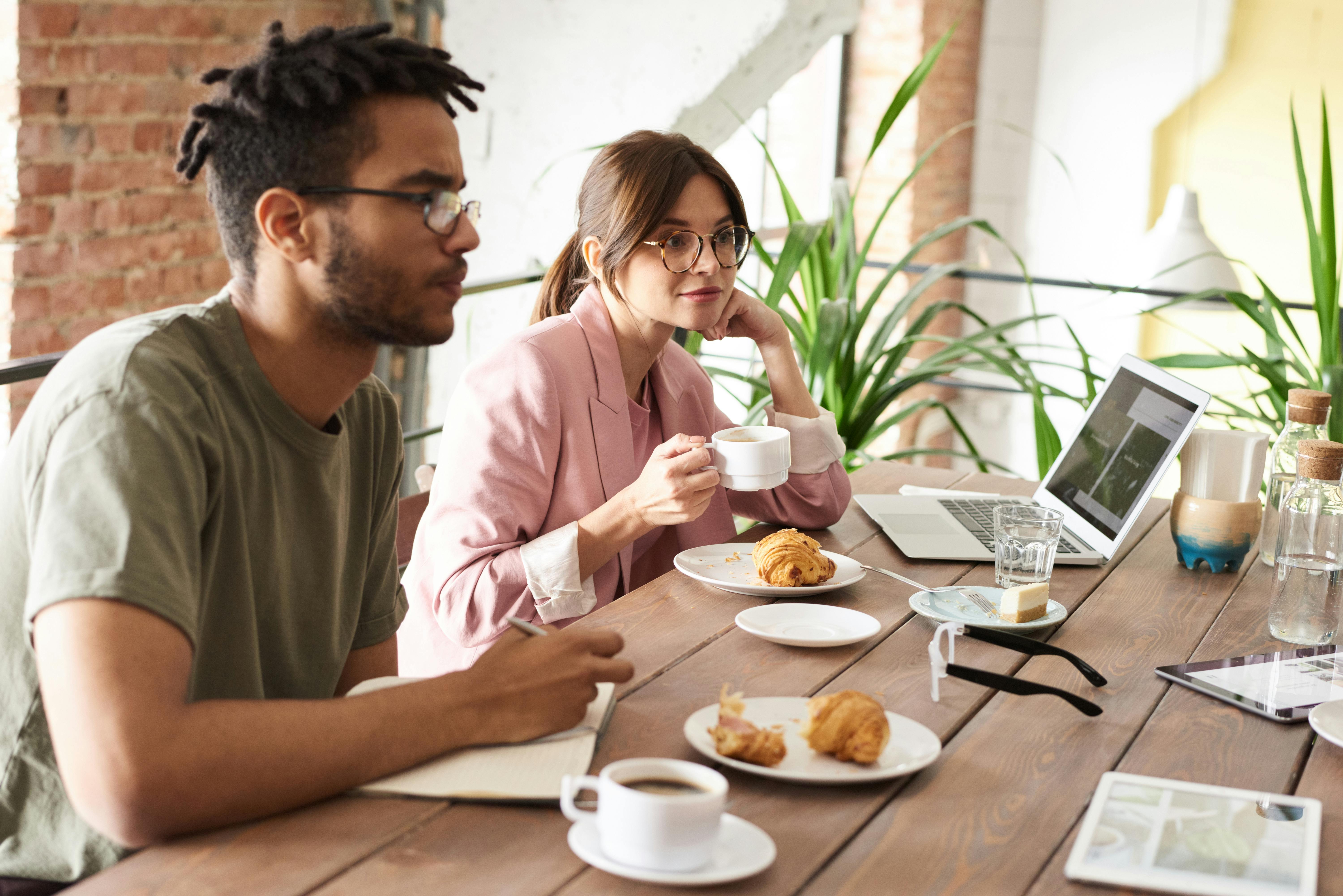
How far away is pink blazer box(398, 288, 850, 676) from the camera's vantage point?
160 cm

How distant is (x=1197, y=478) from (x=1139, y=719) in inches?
26.3

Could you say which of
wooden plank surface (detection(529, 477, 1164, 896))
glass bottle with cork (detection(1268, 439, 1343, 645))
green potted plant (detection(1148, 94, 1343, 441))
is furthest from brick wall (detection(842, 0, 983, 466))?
glass bottle with cork (detection(1268, 439, 1343, 645))

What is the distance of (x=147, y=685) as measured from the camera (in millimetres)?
896

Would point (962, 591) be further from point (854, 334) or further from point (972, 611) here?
point (854, 334)

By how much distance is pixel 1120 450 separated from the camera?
6.17 feet

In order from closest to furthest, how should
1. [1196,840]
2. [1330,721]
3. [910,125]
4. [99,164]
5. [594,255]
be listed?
1. [1196,840]
2. [1330,721]
3. [594,255]
4. [99,164]
5. [910,125]

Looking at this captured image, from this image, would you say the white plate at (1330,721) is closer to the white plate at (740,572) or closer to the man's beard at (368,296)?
the white plate at (740,572)

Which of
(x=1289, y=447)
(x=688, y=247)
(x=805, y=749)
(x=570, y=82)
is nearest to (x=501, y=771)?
(x=805, y=749)

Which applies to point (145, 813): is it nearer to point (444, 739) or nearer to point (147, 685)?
point (147, 685)

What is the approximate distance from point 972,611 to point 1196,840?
58 cm

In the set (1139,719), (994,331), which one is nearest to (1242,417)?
(994,331)

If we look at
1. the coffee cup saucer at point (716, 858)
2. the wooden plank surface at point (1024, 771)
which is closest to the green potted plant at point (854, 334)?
the wooden plank surface at point (1024, 771)

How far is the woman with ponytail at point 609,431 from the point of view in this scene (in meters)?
1.58

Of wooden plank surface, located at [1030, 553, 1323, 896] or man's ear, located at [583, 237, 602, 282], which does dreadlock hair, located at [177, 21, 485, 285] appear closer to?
man's ear, located at [583, 237, 602, 282]
